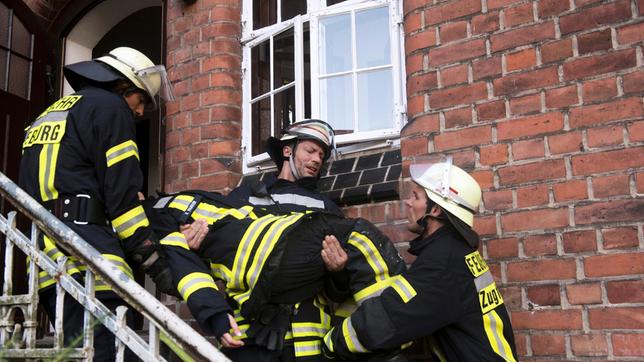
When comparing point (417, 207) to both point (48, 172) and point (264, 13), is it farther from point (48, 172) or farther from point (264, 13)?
point (264, 13)

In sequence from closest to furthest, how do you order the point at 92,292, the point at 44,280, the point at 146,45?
the point at 92,292
the point at 44,280
the point at 146,45

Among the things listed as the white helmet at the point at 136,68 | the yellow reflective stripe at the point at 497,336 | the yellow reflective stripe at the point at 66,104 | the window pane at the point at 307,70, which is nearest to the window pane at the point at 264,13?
the window pane at the point at 307,70

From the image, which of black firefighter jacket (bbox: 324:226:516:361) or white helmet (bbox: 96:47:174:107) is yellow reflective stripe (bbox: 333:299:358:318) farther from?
white helmet (bbox: 96:47:174:107)

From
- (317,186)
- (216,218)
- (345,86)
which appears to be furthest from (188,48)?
(216,218)

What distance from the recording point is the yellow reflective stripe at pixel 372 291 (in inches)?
118

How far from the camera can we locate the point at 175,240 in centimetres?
318

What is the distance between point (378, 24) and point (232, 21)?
1131mm

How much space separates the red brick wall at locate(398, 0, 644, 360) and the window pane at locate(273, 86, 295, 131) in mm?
1160

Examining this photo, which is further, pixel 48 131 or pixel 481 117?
pixel 481 117

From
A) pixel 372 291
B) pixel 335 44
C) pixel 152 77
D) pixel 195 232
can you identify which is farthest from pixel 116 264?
pixel 335 44

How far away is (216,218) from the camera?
10.9 ft

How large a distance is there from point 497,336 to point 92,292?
1664mm

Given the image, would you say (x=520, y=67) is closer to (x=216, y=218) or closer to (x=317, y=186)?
(x=317, y=186)

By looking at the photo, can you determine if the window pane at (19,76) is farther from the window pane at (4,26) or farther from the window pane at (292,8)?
the window pane at (292,8)
